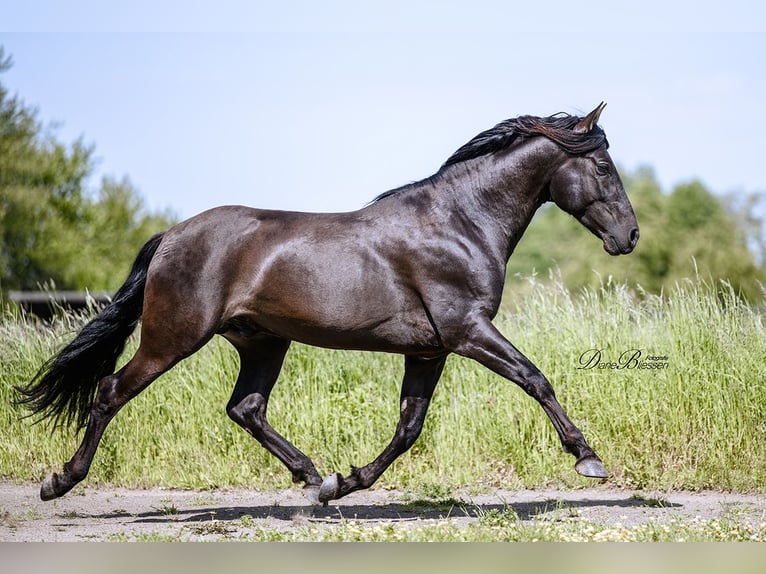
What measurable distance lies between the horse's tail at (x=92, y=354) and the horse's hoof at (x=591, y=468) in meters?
3.32

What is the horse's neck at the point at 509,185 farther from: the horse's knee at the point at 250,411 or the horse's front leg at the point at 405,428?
the horse's knee at the point at 250,411

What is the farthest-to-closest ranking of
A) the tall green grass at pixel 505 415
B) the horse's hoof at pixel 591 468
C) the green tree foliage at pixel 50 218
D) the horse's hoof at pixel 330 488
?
the green tree foliage at pixel 50 218 < the tall green grass at pixel 505 415 < the horse's hoof at pixel 330 488 < the horse's hoof at pixel 591 468

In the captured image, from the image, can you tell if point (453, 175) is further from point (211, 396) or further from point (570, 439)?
point (211, 396)

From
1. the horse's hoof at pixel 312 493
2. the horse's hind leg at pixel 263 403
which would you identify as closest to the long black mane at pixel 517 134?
the horse's hind leg at pixel 263 403

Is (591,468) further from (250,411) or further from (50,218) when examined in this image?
(50,218)

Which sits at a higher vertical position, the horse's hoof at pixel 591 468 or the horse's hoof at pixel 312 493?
the horse's hoof at pixel 591 468

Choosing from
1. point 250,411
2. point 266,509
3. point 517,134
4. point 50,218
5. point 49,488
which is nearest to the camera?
point 49,488

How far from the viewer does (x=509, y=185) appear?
5973 millimetres

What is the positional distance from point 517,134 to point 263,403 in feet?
8.59

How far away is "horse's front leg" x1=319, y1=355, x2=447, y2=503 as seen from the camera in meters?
5.86

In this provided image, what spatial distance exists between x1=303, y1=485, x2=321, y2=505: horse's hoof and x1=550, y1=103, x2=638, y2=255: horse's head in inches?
Answer: 99.1

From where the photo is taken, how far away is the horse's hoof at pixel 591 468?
524 cm

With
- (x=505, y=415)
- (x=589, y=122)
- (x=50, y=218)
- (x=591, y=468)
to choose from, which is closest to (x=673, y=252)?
(x=50, y=218)

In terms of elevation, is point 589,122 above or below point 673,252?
below
